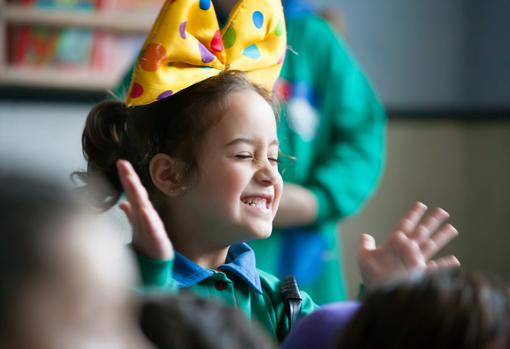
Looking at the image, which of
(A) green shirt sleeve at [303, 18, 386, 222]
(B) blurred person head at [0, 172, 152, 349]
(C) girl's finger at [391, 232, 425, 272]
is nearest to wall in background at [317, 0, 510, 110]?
(A) green shirt sleeve at [303, 18, 386, 222]

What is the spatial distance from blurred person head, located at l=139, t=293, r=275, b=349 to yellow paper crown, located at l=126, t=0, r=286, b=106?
62 cm

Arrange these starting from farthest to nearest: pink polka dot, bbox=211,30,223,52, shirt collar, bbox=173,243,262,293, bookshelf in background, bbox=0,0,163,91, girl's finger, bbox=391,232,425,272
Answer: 1. bookshelf in background, bbox=0,0,163,91
2. pink polka dot, bbox=211,30,223,52
3. shirt collar, bbox=173,243,262,293
4. girl's finger, bbox=391,232,425,272

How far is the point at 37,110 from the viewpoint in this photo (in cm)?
300

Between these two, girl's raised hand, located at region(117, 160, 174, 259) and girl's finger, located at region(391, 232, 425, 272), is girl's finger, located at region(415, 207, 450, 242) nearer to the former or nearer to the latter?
girl's finger, located at region(391, 232, 425, 272)

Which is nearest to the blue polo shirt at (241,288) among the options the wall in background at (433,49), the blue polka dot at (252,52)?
the blue polka dot at (252,52)

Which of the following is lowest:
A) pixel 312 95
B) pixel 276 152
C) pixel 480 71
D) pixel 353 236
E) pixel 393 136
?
pixel 353 236

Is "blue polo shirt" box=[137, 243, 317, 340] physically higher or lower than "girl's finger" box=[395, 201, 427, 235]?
lower

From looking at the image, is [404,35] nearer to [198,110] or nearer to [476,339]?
[198,110]

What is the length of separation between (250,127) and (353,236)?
2367 mm

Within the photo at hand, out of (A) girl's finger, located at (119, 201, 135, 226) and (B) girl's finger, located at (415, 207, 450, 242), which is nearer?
(A) girl's finger, located at (119, 201, 135, 226)

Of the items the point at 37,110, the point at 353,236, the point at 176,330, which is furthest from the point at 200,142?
the point at 353,236

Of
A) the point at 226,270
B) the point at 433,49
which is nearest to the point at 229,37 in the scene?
the point at 226,270

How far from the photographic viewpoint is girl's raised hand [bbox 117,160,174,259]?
931 millimetres

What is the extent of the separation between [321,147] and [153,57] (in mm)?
829
